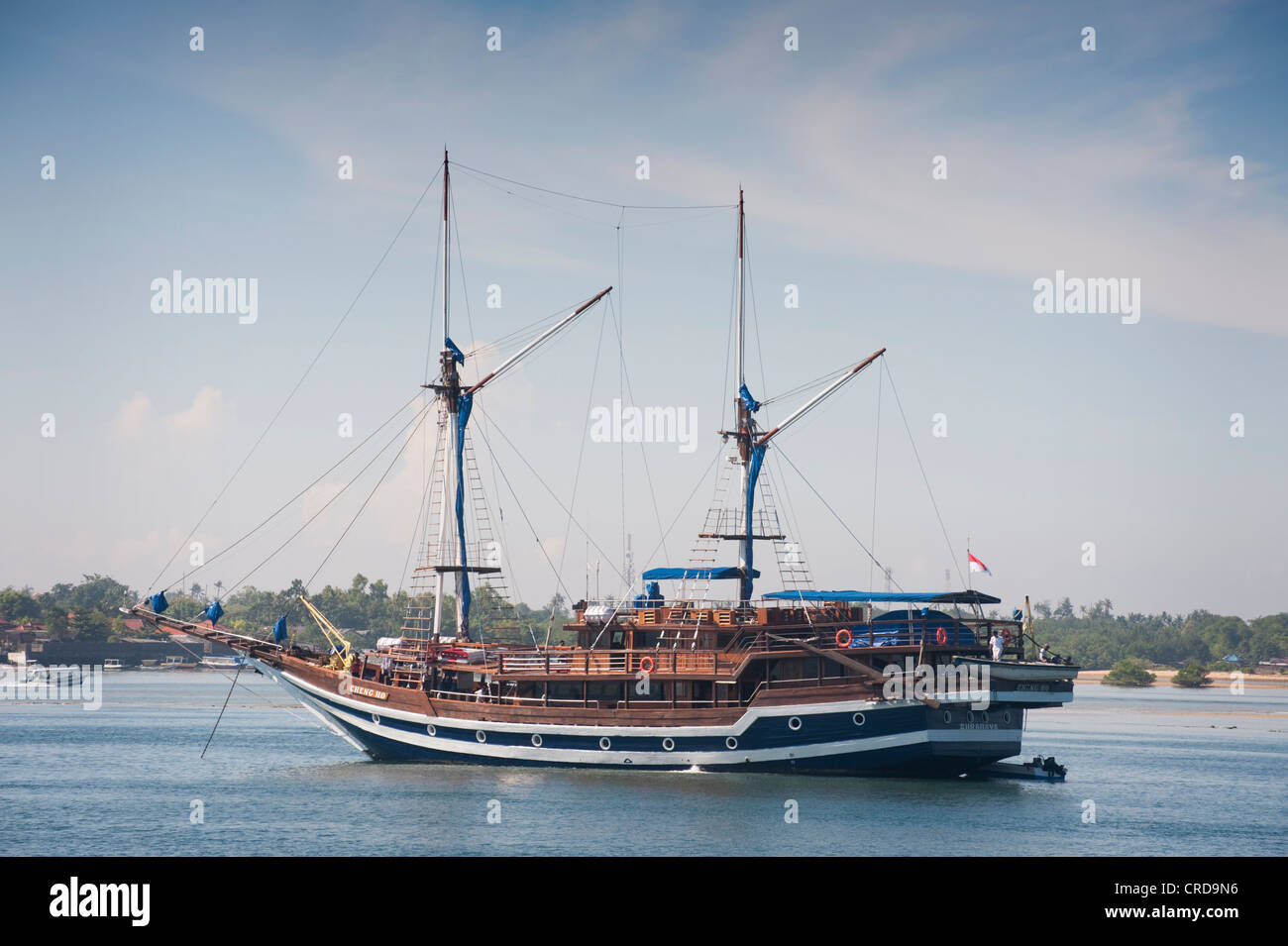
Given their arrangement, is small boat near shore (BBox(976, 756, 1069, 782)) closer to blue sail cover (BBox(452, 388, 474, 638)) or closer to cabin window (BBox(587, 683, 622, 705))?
cabin window (BBox(587, 683, 622, 705))

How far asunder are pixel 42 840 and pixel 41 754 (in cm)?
2771

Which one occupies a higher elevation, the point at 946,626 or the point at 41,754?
the point at 946,626

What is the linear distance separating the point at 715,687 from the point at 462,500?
17.5 meters

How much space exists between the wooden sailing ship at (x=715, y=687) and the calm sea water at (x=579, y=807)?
1.38 metres

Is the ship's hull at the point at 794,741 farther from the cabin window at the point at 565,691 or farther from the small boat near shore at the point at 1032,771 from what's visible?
the small boat near shore at the point at 1032,771

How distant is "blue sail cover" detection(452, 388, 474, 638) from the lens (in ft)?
210

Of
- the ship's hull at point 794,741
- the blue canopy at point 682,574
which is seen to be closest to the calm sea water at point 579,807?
the ship's hull at point 794,741

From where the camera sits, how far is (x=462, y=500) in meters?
65.3

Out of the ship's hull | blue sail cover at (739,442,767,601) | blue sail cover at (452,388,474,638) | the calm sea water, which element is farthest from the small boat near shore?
blue sail cover at (452,388,474,638)

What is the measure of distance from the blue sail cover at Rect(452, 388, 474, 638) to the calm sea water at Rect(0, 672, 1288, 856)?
8325 mm

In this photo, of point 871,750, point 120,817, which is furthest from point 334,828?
point 871,750

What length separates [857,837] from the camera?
136 ft
